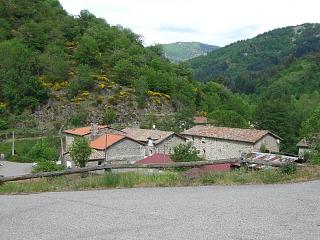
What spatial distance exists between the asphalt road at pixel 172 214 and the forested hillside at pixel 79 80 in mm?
55050

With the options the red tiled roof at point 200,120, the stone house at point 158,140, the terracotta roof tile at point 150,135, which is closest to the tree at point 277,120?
the red tiled roof at point 200,120

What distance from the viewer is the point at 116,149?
47.0 m

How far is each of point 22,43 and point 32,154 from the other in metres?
41.4

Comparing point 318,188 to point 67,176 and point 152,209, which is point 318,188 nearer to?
point 152,209

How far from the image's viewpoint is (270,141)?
52562 mm

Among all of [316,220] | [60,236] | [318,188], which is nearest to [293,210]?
[316,220]

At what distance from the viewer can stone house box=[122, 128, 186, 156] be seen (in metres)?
50.8

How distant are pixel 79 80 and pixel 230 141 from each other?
32.0 m

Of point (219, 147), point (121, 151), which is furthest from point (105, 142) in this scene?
point (219, 147)

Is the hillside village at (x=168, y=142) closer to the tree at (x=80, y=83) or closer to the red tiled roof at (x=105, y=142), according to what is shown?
the red tiled roof at (x=105, y=142)

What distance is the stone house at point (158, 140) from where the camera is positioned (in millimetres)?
50791

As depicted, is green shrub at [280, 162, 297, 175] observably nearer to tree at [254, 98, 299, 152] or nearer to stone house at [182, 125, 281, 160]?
stone house at [182, 125, 281, 160]

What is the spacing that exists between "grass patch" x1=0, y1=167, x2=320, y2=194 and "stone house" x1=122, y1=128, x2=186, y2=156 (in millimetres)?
36598

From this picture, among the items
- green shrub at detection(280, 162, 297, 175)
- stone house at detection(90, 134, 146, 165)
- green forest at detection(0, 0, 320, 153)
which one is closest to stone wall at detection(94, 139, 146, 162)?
stone house at detection(90, 134, 146, 165)
